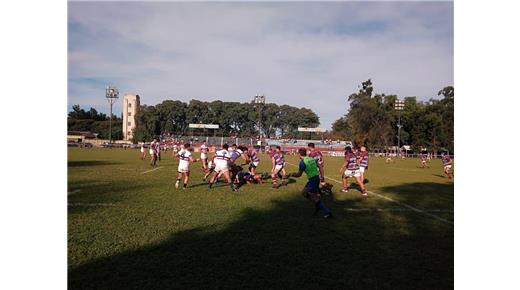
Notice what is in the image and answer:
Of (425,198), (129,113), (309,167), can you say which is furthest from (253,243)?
(129,113)

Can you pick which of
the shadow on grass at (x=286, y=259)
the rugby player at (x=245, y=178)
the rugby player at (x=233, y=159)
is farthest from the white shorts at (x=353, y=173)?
the shadow on grass at (x=286, y=259)

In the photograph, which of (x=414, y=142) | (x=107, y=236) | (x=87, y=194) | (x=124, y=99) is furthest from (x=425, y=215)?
(x=124, y=99)

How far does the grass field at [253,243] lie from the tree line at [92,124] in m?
91.3

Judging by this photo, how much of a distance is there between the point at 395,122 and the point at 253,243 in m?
82.5

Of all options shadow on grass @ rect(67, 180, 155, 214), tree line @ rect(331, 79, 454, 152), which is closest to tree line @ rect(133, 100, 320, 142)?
tree line @ rect(331, 79, 454, 152)

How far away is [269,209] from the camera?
9.79m

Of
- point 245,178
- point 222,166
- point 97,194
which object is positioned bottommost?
point 97,194

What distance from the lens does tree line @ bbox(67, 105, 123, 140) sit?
95312 mm

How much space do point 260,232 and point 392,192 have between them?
9078 mm

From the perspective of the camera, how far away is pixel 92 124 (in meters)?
98.0

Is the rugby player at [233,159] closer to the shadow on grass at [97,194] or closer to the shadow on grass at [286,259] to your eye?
the shadow on grass at [97,194]

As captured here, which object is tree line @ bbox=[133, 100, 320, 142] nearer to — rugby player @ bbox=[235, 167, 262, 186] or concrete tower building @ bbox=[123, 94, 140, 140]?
concrete tower building @ bbox=[123, 94, 140, 140]

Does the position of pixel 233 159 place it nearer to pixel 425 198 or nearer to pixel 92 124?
pixel 425 198

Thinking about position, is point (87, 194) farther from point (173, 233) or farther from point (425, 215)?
point (425, 215)
